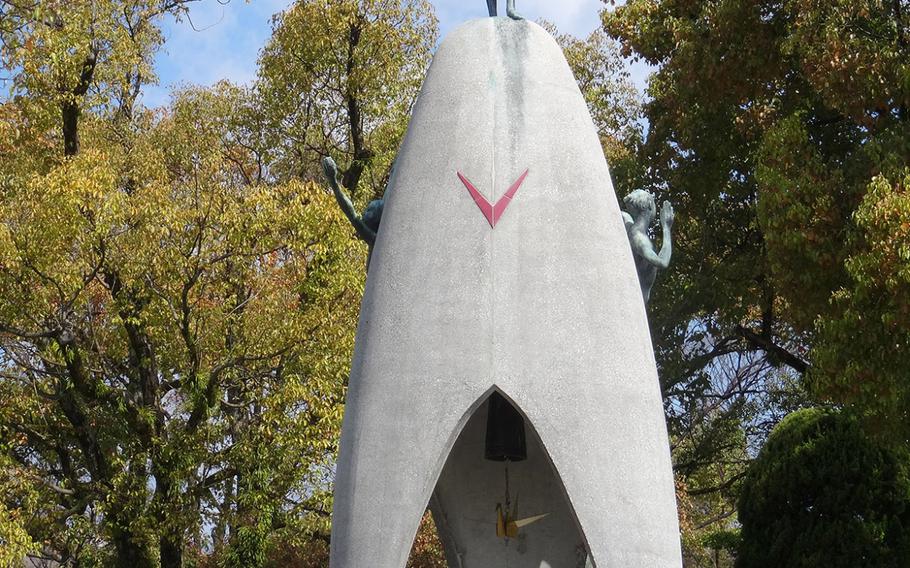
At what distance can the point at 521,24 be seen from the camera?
23.5ft

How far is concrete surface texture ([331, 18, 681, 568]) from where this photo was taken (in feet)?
20.2

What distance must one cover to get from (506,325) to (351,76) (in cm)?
1222

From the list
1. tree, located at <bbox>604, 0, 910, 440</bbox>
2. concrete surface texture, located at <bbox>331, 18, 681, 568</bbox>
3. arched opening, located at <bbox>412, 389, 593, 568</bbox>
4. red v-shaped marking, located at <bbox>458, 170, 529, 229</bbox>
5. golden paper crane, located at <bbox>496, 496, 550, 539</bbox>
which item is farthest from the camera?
tree, located at <bbox>604, 0, 910, 440</bbox>

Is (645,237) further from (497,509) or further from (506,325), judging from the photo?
Result: (497,509)

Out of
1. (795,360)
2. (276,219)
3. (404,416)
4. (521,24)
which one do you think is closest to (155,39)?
(276,219)

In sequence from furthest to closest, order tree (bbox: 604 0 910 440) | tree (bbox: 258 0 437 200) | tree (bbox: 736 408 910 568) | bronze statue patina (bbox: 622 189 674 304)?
1. tree (bbox: 258 0 437 200)
2. tree (bbox: 736 408 910 568)
3. tree (bbox: 604 0 910 440)
4. bronze statue patina (bbox: 622 189 674 304)

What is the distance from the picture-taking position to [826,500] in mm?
12648

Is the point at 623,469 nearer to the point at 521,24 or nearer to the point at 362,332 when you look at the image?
the point at 362,332

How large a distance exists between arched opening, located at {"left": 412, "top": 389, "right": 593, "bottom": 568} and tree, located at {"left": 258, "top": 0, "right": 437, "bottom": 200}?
10185 mm

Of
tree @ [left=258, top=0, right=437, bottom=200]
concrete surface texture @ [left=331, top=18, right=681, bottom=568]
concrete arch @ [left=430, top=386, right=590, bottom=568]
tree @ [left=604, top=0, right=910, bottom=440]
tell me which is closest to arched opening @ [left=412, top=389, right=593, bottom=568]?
concrete arch @ [left=430, top=386, right=590, bottom=568]

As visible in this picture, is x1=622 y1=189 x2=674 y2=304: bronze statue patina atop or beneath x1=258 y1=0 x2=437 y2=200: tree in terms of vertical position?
beneath

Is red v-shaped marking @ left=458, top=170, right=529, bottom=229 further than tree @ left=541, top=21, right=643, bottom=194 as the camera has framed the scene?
No

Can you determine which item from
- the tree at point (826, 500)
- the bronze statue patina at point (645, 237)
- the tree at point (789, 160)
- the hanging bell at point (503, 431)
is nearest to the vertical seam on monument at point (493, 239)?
the bronze statue patina at point (645, 237)

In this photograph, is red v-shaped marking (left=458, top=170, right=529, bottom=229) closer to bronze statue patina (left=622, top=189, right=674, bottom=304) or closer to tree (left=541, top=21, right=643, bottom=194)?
bronze statue patina (left=622, top=189, right=674, bottom=304)
